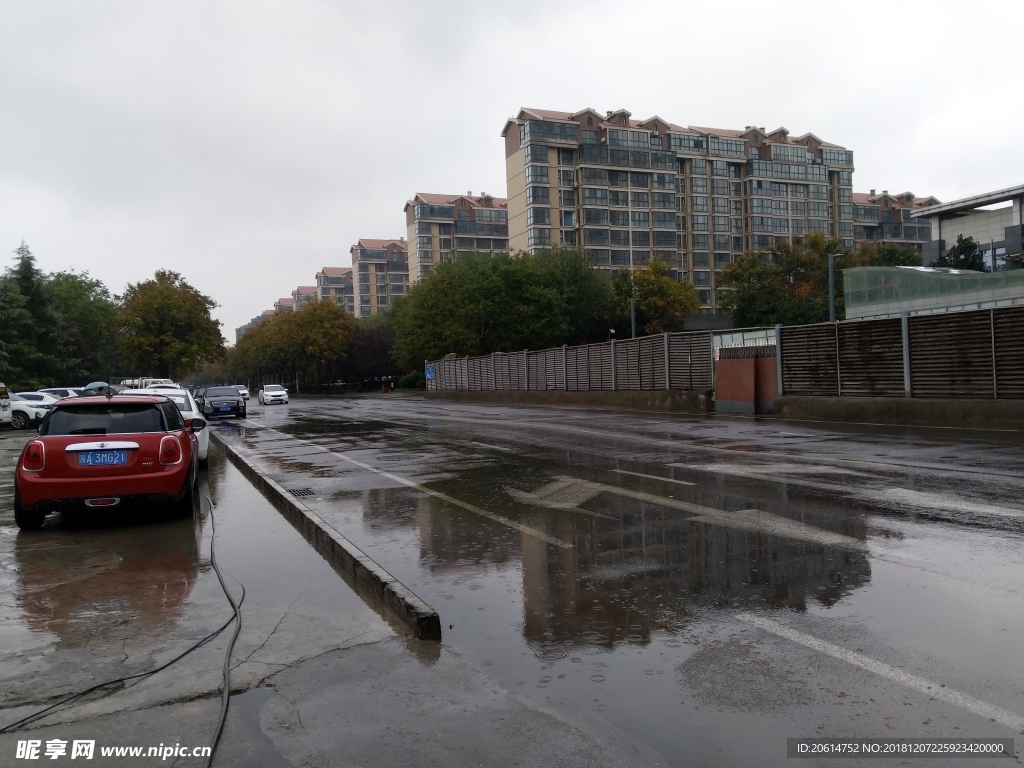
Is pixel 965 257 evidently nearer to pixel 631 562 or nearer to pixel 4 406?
Result: pixel 4 406

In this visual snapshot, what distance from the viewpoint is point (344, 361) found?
100938 mm

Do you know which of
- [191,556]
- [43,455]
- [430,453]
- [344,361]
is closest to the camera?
[191,556]

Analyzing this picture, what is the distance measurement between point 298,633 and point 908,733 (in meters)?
3.65

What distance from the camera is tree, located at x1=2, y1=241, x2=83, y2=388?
57.5 metres

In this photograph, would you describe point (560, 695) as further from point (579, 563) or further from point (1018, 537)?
point (1018, 537)

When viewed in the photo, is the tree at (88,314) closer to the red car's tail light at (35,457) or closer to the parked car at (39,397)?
the parked car at (39,397)

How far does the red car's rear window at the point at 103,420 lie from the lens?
9.53 meters

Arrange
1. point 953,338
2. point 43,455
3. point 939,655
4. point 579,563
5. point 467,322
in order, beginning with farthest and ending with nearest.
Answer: point 467,322 → point 953,338 → point 43,455 → point 579,563 → point 939,655

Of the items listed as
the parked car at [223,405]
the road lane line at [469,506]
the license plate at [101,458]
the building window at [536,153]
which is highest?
the building window at [536,153]

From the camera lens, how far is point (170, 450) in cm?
966

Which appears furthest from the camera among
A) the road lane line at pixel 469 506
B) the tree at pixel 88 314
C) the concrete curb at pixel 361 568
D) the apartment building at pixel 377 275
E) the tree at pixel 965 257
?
the apartment building at pixel 377 275

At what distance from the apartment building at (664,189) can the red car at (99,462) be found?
88.5 metres

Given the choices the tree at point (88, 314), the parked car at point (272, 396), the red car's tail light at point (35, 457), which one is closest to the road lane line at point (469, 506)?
the red car's tail light at point (35, 457)

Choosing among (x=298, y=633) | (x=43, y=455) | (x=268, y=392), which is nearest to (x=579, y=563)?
(x=298, y=633)
